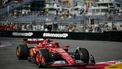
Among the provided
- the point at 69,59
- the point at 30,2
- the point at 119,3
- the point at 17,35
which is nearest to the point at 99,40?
the point at 17,35

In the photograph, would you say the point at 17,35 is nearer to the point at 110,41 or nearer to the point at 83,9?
the point at 110,41

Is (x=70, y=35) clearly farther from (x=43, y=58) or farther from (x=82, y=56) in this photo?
(x=43, y=58)

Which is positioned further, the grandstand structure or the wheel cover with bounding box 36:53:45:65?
the grandstand structure

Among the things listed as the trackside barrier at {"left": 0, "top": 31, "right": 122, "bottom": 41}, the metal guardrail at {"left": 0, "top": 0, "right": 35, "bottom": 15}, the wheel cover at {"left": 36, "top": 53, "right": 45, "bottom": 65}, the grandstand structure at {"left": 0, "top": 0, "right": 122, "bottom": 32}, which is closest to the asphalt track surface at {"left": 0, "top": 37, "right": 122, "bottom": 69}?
the wheel cover at {"left": 36, "top": 53, "right": 45, "bottom": 65}

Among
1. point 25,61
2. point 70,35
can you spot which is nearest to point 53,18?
point 70,35

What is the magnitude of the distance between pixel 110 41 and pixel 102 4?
73.8ft

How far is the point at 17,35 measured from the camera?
27.9m

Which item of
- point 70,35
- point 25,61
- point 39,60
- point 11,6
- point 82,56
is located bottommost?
point 70,35

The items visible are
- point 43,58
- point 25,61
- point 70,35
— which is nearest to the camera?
point 43,58

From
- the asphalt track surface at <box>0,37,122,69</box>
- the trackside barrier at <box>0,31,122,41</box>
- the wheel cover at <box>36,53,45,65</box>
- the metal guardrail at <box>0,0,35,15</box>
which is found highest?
the metal guardrail at <box>0,0,35,15</box>

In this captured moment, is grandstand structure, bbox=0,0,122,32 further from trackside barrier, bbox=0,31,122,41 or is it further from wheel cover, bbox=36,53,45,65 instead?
wheel cover, bbox=36,53,45,65

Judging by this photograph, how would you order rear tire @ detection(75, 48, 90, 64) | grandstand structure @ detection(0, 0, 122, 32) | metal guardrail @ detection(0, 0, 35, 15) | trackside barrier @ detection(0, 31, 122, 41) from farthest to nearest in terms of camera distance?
metal guardrail @ detection(0, 0, 35, 15) < grandstand structure @ detection(0, 0, 122, 32) < trackside barrier @ detection(0, 31, 122, 41) < rear tire @ detection(75, 48, 90, 64)

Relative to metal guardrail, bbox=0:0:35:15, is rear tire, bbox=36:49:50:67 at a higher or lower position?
lower

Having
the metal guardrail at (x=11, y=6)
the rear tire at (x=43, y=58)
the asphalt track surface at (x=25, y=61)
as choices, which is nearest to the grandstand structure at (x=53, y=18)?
the metal guardrail at (x=11, y=6)
